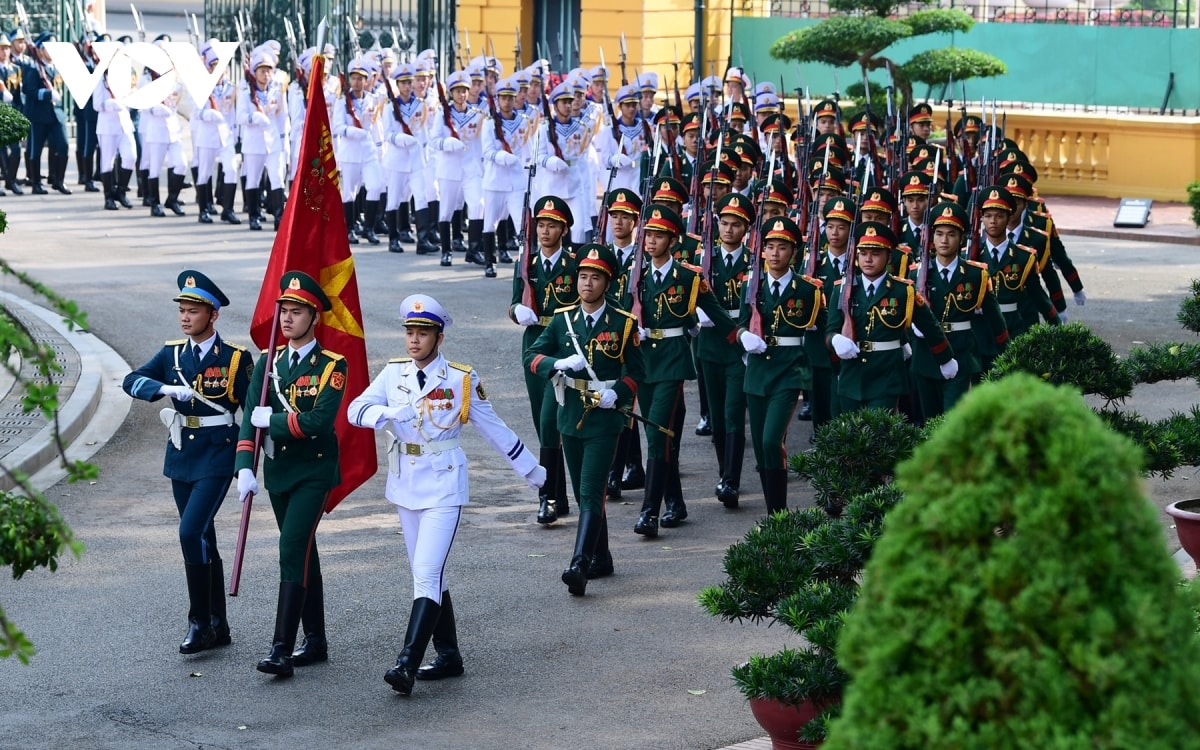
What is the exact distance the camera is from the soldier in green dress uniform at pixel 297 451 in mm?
7070

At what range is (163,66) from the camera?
21.9 m

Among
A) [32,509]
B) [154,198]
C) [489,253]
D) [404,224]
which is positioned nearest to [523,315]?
[32,509]

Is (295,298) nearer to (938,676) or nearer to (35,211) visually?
(938,676)

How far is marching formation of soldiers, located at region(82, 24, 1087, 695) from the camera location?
721 centimetres

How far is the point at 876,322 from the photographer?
9609mm

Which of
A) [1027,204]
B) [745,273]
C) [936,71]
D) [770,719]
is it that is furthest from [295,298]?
[936,71]

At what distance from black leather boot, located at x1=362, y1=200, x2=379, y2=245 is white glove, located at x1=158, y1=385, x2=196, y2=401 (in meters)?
13.6

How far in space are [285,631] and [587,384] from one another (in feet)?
7.16

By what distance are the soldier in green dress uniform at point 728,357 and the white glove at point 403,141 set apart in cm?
938

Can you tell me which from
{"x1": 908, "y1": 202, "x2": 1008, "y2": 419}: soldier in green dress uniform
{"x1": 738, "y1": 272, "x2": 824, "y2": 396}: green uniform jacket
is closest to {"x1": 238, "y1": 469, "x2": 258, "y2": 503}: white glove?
{"x1": 738, "y1": 272, "x2": 824, "y2": 396}: green uniform jacket

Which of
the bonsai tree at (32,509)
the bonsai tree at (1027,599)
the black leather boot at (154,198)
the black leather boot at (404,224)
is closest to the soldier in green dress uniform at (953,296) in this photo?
the bonsai tree at (32,509)

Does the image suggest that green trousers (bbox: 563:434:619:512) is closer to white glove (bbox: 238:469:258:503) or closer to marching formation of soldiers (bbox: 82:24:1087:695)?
marching formation of soldiers (bbox: 82:24:1087:695)

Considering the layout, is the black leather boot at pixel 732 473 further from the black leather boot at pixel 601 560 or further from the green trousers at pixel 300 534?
the green trousers at pixel 300 534

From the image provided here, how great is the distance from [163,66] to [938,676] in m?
20.2
